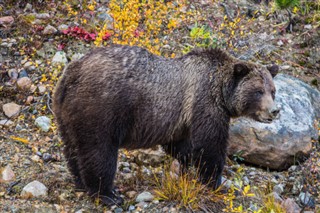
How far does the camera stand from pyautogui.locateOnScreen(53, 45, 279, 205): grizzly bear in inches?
222

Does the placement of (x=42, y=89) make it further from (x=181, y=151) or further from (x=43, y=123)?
(x=181, y=151)

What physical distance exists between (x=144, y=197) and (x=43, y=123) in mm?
2163

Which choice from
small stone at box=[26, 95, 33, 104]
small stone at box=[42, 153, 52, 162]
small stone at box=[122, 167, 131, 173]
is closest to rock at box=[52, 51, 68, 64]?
small stone at box=[26, 95, 33, 104]

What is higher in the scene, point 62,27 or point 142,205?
point 62,27

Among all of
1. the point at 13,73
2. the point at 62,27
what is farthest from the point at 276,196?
the point at 62,27

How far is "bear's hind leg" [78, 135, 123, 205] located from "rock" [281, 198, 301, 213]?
1.87 meters

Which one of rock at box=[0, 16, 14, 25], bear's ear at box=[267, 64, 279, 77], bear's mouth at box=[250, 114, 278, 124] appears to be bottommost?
bear's mouth at box=[250, 114, 278, 124]

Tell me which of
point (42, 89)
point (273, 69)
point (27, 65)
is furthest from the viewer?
point (27, 65)

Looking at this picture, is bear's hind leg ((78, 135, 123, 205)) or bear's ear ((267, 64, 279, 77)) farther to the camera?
bear's ear ((267, 64, 279, 77))

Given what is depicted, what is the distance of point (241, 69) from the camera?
5.98 meters

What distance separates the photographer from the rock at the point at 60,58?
8164 mm

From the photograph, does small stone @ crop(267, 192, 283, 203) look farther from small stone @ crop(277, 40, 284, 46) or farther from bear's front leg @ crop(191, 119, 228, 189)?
small stone @ crop(277, 40, 284, 46)

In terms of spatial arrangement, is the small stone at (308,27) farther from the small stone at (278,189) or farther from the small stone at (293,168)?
the small stone at (278,189)

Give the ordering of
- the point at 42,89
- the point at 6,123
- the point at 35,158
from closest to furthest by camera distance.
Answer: the point at 35,158, the point at 6,123, the point at 42,89
